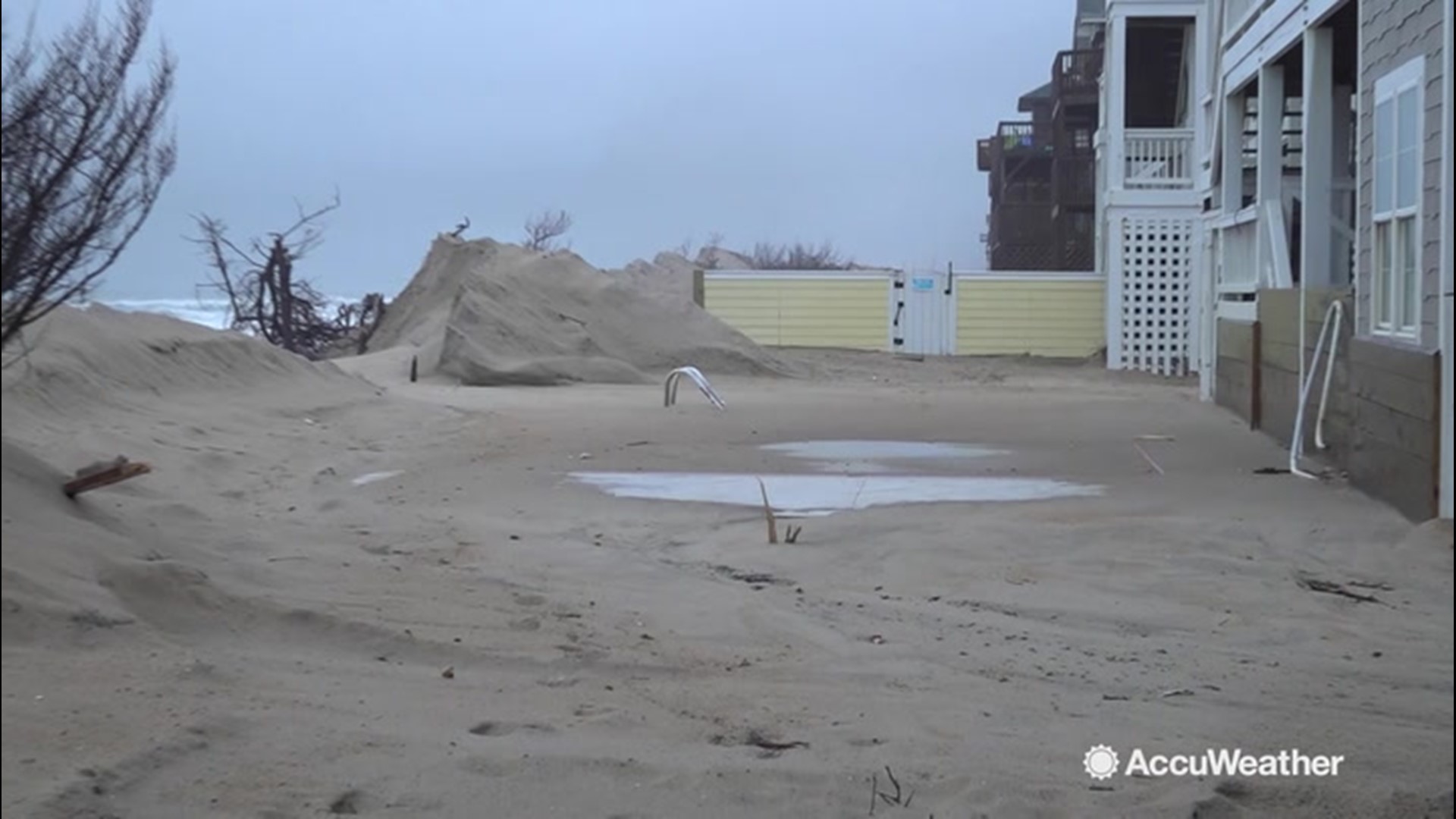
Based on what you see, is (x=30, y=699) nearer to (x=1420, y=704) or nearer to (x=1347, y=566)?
(x=1420, y=704)

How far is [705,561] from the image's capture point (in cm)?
890

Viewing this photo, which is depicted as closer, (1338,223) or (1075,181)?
(1338,223)

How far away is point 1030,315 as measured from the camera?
3388 cm

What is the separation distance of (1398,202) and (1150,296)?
2100 cm

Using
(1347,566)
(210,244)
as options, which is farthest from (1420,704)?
(210,244)

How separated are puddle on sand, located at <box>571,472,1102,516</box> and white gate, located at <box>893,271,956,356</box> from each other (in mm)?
22366

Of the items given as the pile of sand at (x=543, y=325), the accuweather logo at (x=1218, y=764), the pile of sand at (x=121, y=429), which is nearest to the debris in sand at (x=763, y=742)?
the accuweather logo at (x=1218, y=764)

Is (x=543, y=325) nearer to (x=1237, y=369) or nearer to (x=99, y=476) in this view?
(x=1237, y=369)

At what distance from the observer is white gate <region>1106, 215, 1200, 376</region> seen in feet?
100

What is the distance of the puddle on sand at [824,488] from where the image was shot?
11.0m

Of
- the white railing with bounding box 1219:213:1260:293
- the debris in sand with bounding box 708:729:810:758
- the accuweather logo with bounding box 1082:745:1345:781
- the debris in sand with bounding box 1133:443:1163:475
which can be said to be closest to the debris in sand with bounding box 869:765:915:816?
the debris in sand with bounding box 708:729:810:758

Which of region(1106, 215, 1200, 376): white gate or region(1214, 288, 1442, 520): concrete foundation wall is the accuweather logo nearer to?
region(1214, 288, 1442, 520): concrete foundation wall

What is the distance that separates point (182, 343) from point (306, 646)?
1094 cm

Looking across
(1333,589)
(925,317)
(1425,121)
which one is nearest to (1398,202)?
(1425,121)
